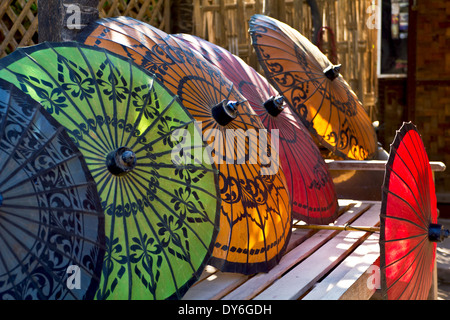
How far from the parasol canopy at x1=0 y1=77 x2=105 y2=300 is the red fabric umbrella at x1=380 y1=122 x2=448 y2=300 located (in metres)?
0.99

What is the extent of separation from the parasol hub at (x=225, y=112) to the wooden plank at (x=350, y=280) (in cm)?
58

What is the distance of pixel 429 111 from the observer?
6.02 metres

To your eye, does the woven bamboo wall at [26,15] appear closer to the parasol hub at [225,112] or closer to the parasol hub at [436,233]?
the parasol hub at [225,112]

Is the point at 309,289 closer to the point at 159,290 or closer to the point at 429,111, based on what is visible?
the point at 159,290

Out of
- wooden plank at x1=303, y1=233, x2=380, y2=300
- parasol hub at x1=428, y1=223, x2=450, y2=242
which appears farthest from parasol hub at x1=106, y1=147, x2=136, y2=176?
parasol hub at x1=428, y1=223, x2=450, y2=242

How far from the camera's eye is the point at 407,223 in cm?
219

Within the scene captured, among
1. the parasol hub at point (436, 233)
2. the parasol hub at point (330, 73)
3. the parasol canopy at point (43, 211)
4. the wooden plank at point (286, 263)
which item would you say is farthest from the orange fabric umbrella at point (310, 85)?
the parasol canopy at point (43, 211)

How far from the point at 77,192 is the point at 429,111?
5.11m

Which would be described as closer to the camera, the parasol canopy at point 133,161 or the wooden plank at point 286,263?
the parasol canopy at point 133,161

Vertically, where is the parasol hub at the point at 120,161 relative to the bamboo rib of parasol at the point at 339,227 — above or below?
above

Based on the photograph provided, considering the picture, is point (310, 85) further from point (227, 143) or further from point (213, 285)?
point (213, 285)

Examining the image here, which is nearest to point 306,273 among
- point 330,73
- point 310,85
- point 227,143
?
point 227,143

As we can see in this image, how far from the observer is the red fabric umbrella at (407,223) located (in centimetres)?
207
